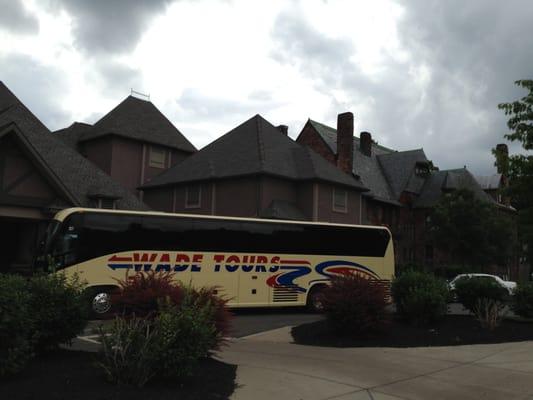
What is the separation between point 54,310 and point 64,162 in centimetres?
2196

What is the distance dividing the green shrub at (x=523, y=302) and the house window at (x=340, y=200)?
19001 millimetres

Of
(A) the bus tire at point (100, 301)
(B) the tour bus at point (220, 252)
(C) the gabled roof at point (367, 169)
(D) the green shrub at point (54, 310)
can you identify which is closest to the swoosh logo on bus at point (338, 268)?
(B) the tour bus at point (220, 252)

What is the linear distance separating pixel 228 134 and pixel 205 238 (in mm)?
19906

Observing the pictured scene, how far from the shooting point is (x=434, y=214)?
137 ft

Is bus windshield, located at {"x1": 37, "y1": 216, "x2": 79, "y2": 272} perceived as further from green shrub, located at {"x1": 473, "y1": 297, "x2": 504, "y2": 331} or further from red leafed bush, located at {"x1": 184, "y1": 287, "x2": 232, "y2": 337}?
green shrub, located at {"x1": 473, "y1": 297, "x2": 504, "y2": 331}

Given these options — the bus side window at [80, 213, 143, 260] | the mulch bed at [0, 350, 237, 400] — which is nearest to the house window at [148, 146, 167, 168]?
the bus side window at [80, 213, 143, 260]

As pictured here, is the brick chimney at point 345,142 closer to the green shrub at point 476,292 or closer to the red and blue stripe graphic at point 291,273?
the red and blue stripe graphic at point 291,273

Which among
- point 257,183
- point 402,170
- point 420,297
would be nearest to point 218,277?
point 420,297

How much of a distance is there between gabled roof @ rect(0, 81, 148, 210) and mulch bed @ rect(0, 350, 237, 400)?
63.0 feet

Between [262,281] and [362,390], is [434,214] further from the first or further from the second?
[362,390]

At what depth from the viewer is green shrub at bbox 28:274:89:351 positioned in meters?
7.85

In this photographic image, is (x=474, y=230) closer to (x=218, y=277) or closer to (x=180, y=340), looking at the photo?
(x=218, y=277)

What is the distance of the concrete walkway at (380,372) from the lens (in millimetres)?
7207

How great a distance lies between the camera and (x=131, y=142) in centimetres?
3634
